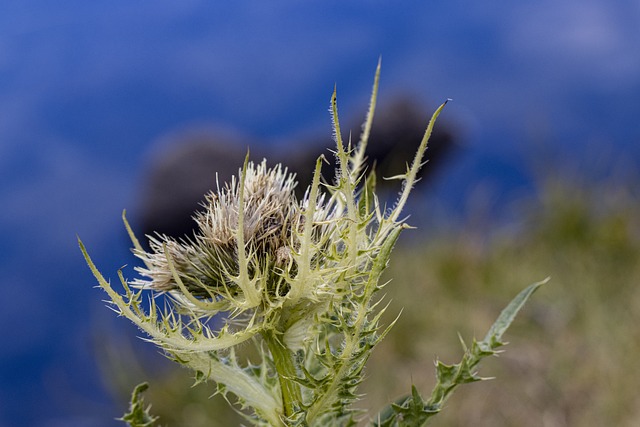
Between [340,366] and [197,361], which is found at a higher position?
[197,361]

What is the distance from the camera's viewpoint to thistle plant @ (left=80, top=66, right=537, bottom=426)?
1479 millimetres

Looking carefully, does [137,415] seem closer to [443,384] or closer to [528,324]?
[443,384]

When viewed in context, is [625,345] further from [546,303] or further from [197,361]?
[197,361]

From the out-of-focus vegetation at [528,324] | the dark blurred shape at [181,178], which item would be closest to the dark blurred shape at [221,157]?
the dark blurred shape at [181,178]

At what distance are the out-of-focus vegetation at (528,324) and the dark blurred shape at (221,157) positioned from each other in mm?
4024

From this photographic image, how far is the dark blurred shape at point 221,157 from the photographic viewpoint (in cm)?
1296

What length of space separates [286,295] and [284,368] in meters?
0.20

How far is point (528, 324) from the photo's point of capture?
6.41m

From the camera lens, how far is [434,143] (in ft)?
48.9

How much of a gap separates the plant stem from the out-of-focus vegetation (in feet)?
12.2

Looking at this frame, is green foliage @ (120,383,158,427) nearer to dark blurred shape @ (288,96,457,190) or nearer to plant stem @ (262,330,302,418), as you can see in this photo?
plant stem @ (262,330,302,418)

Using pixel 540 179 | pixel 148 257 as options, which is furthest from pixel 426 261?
pixel 148 257

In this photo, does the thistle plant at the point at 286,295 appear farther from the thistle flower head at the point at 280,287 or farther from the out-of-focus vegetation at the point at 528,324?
the out-of-focus vegetation at the point at 528,324

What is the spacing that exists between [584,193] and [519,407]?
3.50 m
